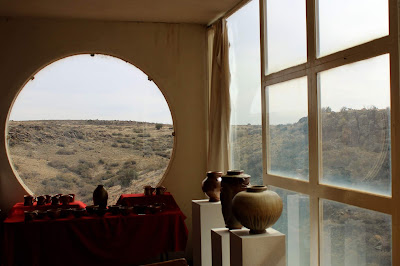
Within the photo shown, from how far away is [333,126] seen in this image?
9.04 ft

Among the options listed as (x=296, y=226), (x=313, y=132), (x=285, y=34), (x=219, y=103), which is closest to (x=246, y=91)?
(x=219, y=103)

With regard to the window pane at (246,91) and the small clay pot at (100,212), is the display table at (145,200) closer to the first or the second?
the small clay pot at (100,212)

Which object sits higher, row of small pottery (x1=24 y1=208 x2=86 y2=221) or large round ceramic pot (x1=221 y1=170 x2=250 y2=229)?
large round ceramic pot (x1=221 y1=170 x2=250 y2=229)

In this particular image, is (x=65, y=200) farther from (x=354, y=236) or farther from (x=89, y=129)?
(x=354, y=236)

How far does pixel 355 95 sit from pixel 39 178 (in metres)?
3.52

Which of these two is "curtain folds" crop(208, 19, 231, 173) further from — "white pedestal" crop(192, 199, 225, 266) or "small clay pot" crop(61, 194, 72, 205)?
"small clay pot" crop(61, 194, 72, 205)

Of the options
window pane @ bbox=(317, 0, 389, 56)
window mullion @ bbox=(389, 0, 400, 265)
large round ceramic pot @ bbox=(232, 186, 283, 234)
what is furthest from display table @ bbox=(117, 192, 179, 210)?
window mullion @ bbox=(389, 0, 400, 265)

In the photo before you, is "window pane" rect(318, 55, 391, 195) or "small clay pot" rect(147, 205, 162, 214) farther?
"small clay pot" rect(147, 205, 162, 214)

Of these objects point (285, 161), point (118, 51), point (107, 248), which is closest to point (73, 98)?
point (118, 51)

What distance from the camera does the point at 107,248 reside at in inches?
148

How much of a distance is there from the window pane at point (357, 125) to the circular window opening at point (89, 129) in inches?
102

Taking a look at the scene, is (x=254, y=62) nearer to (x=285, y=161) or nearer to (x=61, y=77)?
(x=285, y=161)

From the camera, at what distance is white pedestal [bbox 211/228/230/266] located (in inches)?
110

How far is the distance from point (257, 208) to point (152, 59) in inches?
118
